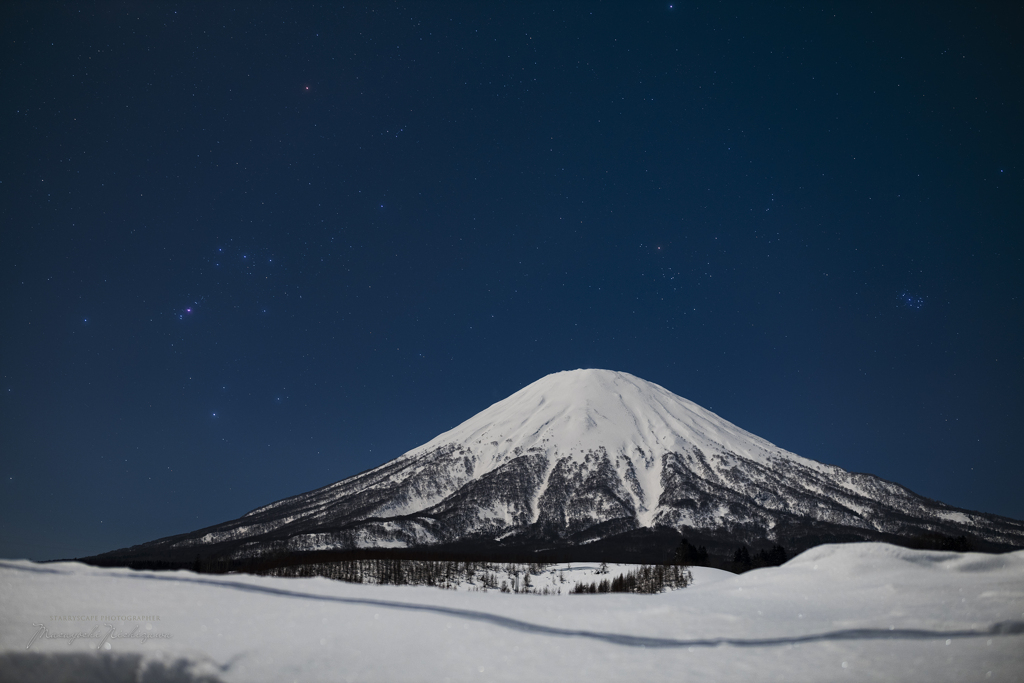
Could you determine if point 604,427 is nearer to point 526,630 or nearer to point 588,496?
point 588,496

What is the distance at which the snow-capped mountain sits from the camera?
366 ft

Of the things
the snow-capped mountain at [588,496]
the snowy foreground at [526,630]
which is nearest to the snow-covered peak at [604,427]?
the snow-capped mountain at [588,496]

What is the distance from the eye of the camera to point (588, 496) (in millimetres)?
134750

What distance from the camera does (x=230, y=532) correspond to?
120 m

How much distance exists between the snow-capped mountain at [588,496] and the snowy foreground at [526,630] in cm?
8904

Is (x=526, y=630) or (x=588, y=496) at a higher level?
(x=526, y=630)

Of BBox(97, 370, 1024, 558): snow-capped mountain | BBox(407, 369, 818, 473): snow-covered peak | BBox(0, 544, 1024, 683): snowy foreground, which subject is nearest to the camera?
BBox(0, 544, 1024, 683): snowy foreground

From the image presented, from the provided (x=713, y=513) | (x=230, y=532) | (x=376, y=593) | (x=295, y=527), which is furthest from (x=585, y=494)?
(x=376, y=593)

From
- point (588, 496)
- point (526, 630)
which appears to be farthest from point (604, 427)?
point (526, 630)

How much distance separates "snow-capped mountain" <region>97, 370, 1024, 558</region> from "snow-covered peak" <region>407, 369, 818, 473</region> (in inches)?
27.7

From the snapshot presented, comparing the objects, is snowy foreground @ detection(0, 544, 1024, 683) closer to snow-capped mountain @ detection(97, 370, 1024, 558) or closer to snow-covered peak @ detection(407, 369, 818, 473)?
snow-capped mountain @ detection(97, 370, 1024, 558)

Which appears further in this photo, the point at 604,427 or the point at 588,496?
the point at 604,427

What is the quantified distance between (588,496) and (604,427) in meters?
39.9

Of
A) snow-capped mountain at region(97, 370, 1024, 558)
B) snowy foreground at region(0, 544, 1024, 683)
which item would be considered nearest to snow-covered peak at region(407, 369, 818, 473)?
snow-capped mountain at region(97, 370, 1024, 558)
